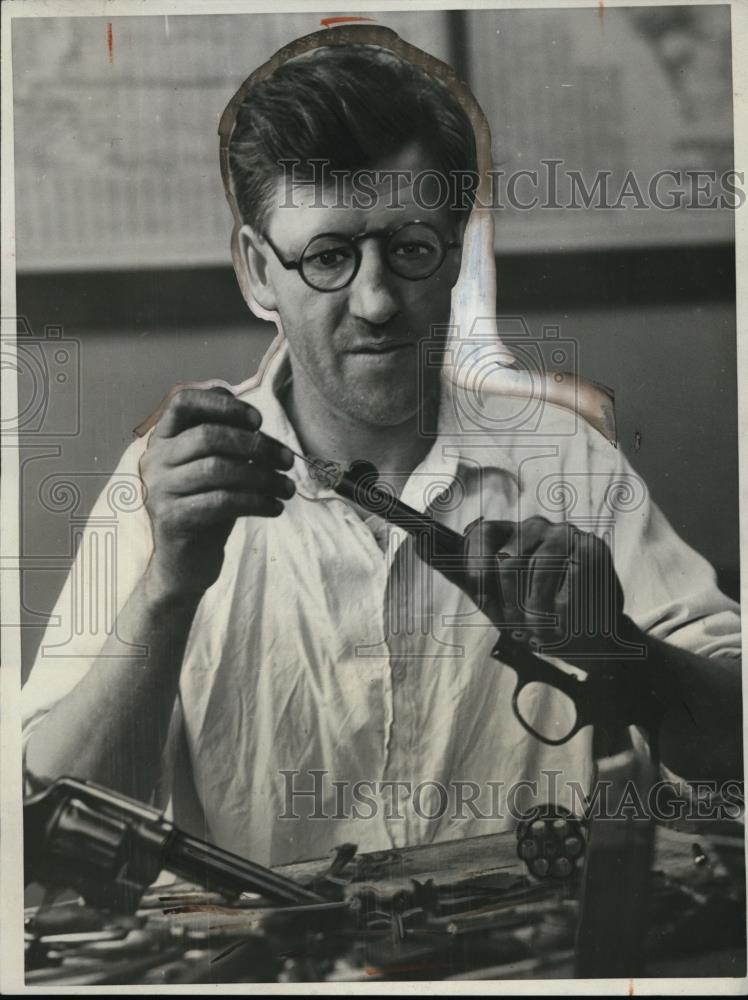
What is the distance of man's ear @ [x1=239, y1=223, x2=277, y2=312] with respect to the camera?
8.20 ft

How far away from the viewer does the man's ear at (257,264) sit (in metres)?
2.50

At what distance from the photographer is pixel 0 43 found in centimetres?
253

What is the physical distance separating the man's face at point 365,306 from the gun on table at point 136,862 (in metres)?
0.97

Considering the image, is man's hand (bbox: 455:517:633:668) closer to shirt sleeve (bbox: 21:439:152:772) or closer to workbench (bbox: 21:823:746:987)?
workbench (bbox: 21:823:746:987)

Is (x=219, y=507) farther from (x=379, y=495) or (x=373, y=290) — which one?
(x=373, y=290)

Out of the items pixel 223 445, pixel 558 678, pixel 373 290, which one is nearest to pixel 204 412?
pixel 223 445

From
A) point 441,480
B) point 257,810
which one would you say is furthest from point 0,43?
point 257,810

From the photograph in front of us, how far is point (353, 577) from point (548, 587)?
417mm

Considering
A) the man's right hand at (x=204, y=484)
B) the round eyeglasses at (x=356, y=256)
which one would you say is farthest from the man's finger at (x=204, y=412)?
the round eyeglasses at (x=356, y=256)

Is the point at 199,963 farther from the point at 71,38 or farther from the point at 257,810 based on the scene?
the point at 71,38

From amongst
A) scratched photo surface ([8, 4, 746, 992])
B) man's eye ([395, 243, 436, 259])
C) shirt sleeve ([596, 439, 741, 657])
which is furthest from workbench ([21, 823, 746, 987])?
man's eye ([395, 243, 436, 259])

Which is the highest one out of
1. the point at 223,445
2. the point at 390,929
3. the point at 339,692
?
the point at 223,445

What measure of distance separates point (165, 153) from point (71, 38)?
13.0 inches

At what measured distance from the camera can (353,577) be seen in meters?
2.47
